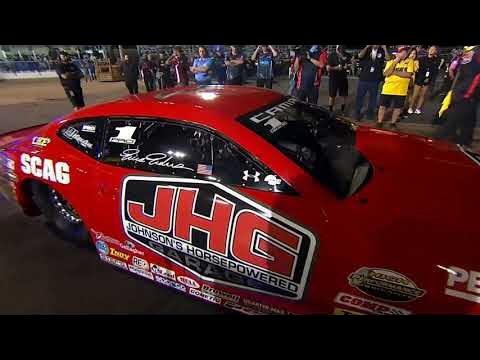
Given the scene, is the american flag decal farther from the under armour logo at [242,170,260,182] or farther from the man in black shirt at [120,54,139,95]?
the man in black shirt at [120,54,139,95]

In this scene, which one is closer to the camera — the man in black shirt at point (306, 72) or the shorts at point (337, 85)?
the man in black shirt at point (306, 72)

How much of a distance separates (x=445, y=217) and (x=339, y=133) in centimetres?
100

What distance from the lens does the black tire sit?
241 cm

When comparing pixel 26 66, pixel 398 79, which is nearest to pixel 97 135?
pixel 398 79

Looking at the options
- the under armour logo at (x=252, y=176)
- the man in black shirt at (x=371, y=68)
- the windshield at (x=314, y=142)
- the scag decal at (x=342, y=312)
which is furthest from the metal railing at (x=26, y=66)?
the scag decal at (x=342, y=312)

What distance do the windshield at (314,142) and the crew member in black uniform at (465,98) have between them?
221 cm

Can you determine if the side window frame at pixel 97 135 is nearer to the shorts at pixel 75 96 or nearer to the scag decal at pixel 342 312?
the scag decal at pixel 342 312

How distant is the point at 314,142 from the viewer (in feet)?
6.09

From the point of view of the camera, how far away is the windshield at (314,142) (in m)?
1.58

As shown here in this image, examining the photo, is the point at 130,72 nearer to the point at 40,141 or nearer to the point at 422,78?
the point at 40,141

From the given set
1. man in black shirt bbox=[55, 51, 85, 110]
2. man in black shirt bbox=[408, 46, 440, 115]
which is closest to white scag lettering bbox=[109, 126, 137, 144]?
man in black shirt bbox=[55, 51, 85, 110]

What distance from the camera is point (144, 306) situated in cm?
192
